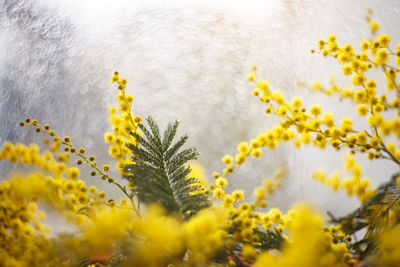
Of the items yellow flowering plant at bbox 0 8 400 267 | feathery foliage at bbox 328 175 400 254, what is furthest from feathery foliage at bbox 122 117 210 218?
feathery foliage at bbox 328 175 400 254

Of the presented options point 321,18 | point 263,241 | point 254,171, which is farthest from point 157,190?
point 321,18

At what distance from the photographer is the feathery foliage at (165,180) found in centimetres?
27

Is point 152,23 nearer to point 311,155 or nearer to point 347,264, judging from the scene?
point 311,155

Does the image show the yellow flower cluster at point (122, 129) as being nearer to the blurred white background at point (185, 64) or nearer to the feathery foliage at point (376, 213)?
the blurred white background at point (185, 64)

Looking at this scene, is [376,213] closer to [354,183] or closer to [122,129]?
[354,183]

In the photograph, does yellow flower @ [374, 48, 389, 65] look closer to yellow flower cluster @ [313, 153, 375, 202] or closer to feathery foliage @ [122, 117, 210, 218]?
yellow flower cluster @ [313, 153, 375, 202]

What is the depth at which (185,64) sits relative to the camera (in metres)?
0.69

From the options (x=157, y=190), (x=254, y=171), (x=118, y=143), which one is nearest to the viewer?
(x=157, y=190)

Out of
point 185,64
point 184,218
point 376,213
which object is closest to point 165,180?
point 184,218

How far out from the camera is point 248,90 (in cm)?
67

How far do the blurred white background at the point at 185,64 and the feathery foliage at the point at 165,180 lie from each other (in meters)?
0.25

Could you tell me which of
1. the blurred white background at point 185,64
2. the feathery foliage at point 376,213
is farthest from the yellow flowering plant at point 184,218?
the blurred white background at point 185,64

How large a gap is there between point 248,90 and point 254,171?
20cm

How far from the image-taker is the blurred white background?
24.0 inches
